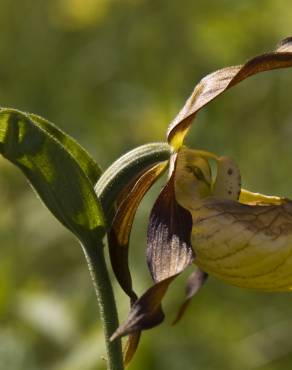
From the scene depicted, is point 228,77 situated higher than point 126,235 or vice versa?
point 228,77

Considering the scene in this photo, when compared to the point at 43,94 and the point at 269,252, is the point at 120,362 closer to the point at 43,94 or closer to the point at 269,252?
the point at 269,252

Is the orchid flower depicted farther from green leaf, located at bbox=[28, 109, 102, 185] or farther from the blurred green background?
the blurred green background

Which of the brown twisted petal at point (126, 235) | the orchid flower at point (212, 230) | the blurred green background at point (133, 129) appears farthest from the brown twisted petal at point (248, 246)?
the blurred green background at point (133, 129)

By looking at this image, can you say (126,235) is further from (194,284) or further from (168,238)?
(194,284)

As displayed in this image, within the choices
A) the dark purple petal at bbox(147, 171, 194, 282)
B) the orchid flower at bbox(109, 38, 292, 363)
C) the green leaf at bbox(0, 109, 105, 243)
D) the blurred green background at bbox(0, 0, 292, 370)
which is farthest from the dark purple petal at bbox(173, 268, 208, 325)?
the blurred green background at bbox(0, 0, 292, 370)

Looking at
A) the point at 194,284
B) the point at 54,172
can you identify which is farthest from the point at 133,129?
the point at 54,172
